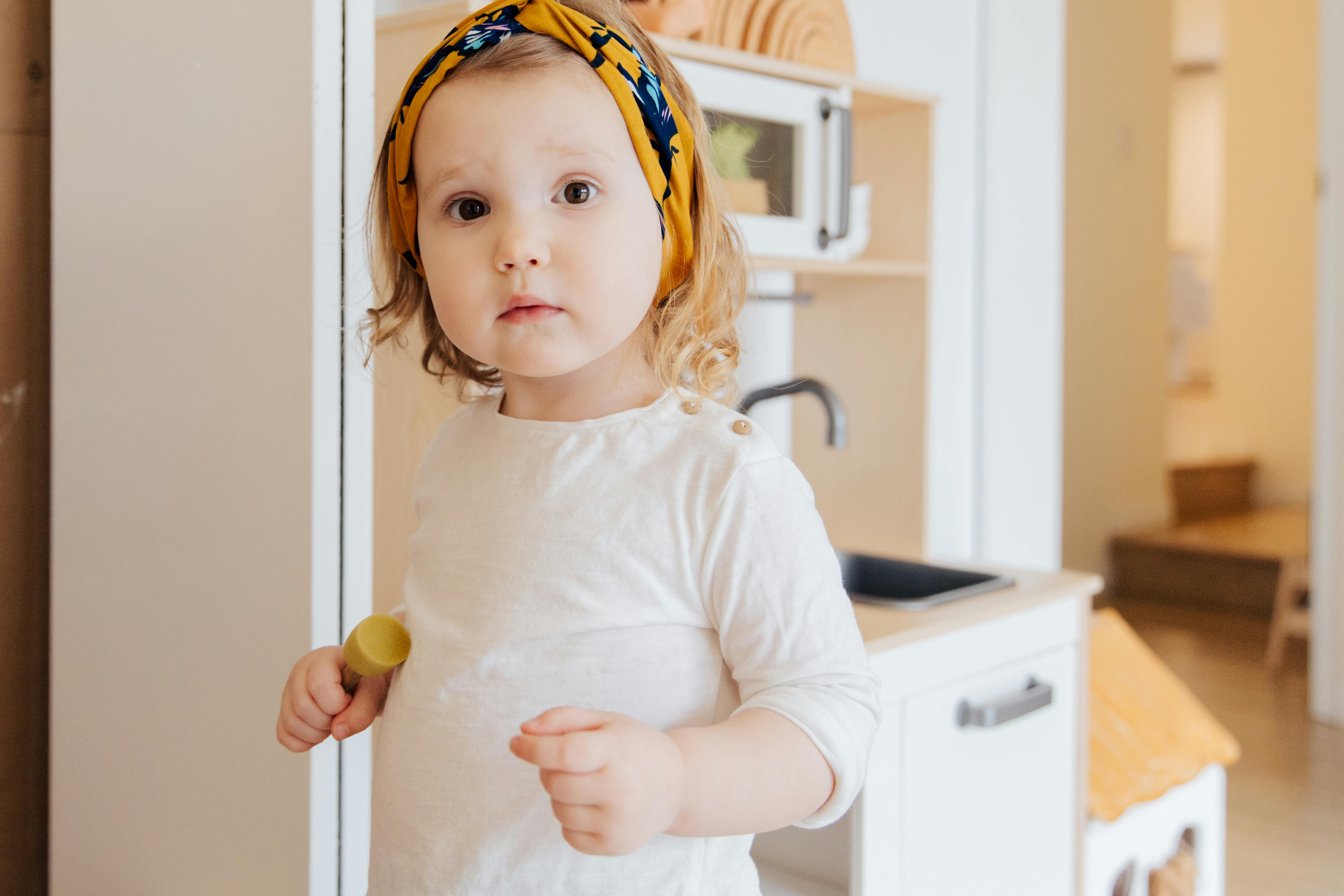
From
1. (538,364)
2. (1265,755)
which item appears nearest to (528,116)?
(538,364)

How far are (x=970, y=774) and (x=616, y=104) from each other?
0.99 meters

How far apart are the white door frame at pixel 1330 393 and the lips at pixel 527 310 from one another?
3121 mm

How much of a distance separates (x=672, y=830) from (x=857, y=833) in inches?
27.3

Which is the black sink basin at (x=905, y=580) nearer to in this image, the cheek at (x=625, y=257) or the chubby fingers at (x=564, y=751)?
the cheek at (x=625, y=257)

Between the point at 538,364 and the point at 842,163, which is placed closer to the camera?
the point at 538,364

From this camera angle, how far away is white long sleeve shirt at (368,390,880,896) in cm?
67

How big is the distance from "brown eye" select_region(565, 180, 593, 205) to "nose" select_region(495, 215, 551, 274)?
0.03m

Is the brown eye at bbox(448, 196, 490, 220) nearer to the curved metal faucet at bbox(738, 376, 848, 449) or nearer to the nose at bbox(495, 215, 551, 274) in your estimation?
the nose at bbox(495, 215, 551, 274)

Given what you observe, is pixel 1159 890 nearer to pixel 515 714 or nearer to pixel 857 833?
pixel 857 833

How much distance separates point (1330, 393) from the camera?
322 cm

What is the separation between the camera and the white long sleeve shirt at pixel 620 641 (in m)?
0.67

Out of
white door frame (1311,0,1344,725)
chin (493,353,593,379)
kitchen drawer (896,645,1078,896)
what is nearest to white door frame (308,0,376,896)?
chin (493,353,593,379)

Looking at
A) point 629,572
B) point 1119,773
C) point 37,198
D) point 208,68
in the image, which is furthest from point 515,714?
point 1119,773

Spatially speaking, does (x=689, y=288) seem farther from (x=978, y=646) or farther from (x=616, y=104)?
(x=978, y=646)
